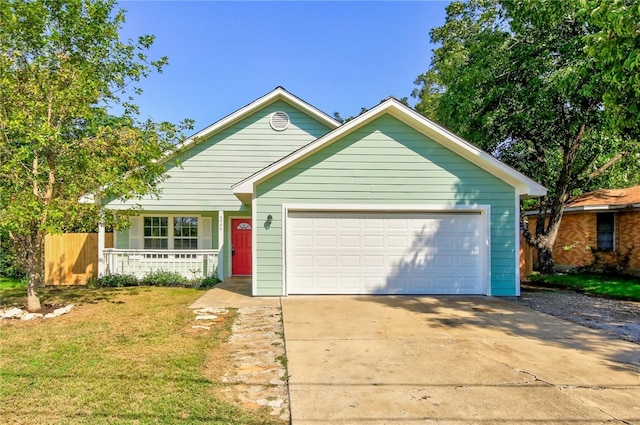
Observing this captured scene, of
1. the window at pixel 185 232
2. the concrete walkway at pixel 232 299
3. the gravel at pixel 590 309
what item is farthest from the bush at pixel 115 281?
the gravel at pixel 590 309

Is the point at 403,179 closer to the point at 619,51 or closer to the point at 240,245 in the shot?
the point at 619,51

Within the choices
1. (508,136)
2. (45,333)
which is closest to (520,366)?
(45,333)

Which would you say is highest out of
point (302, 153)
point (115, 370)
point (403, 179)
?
point (302, 153)

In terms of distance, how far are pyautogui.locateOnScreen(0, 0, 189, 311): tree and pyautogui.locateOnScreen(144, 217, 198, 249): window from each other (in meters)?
4.83

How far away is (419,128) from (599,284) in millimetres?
7623

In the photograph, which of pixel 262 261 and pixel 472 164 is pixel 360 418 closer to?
pixel 262 261

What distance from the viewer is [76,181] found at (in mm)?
7988

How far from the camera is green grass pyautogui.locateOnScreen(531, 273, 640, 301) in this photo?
10.6 m

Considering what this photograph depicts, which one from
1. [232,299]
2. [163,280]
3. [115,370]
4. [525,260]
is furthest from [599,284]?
[163,280]

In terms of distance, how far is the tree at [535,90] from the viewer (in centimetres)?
1088

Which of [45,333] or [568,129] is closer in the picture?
[45,333]

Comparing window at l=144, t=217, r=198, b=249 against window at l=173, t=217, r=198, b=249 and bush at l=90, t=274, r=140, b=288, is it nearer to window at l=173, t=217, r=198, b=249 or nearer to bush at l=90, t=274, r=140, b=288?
window at l=173, t=217, r=198, b=249

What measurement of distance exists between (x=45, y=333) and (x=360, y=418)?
5.73 m

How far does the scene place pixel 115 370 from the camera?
4.70 metres
